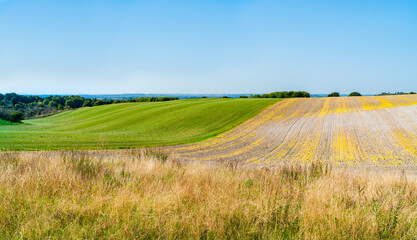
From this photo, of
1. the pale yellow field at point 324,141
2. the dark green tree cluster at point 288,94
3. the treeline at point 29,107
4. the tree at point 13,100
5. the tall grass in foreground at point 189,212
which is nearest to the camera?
the tall grass in foreground at point 189,212

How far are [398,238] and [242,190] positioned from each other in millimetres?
2834

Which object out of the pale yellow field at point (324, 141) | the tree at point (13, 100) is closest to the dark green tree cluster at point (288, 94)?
the pale yellow field at point (324, 141)

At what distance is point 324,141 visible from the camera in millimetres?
26625

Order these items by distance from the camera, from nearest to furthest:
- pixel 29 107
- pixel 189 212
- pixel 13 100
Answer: pixel 189 212 < pixel 29 107 < pixel 13 100

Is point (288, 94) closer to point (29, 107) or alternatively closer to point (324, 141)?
point (324, 141)

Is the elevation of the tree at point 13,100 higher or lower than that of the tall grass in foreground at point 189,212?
higher

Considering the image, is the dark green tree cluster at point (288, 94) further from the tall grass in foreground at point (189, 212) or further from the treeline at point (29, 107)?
the tall grass in foreground at point (189, 212)

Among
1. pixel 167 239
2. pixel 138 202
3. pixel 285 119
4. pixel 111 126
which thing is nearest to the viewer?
pixel 167 239

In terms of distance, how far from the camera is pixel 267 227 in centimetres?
388

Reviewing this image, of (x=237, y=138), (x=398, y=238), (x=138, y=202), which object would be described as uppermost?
(x=138, y=202)

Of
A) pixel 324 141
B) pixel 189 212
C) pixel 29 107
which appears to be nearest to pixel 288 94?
pixel 324 141

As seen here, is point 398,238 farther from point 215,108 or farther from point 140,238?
point 215,108

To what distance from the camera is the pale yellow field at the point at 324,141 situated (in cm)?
2095

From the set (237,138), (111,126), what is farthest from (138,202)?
(111,126)
